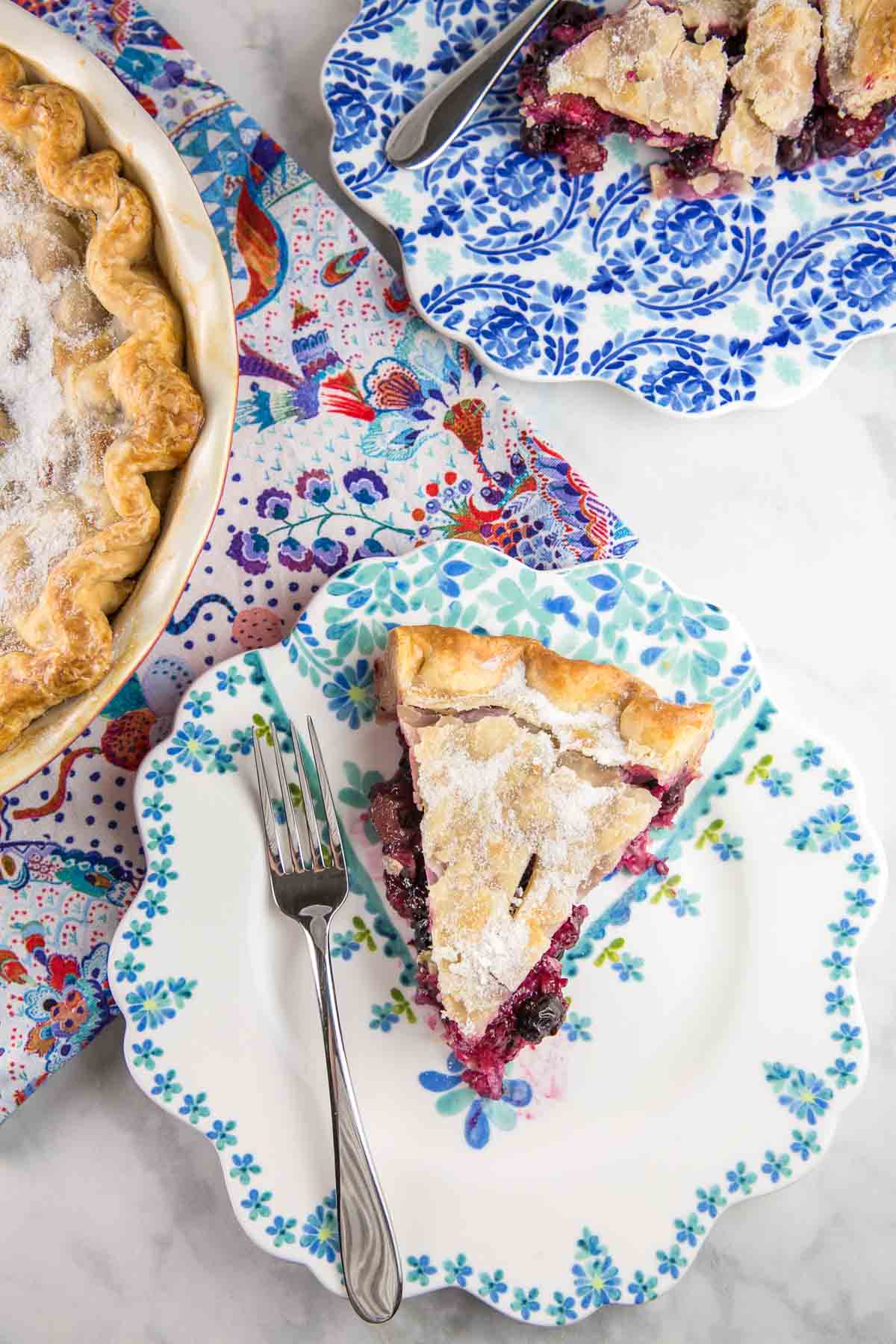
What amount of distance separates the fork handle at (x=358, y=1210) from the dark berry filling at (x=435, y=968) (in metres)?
0.16

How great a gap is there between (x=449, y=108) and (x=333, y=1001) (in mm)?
1370

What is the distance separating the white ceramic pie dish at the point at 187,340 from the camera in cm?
133

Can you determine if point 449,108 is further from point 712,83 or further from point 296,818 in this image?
point 296,818

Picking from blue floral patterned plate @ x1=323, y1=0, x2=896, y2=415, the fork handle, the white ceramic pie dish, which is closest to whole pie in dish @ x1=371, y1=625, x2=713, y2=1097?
the fork handle

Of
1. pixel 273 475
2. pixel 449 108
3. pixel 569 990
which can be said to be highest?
pixel 449 108

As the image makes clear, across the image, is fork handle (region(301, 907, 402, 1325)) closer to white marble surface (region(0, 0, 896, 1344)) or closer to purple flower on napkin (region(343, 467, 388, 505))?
white marble surface (region(0, 0, 896, 1344))

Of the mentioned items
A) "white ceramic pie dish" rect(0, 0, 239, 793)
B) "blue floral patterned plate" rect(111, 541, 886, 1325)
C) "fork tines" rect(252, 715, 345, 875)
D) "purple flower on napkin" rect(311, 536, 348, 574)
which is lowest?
"blue floral patterned plate" rect(111, 541, 886, 1325)

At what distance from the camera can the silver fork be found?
5.11ft

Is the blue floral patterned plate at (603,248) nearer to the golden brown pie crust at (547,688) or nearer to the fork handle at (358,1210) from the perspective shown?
the golden brown pie crust at (547,688)

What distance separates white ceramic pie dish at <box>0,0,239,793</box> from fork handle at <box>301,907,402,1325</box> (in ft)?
1.78

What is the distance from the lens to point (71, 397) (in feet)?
4.59

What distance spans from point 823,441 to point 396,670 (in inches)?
33.7

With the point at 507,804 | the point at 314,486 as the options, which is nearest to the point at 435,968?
the point at 507,804

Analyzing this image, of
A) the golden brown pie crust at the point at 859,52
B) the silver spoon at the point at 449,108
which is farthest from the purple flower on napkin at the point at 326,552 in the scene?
the golden brown pie crust at the point at 859,52
